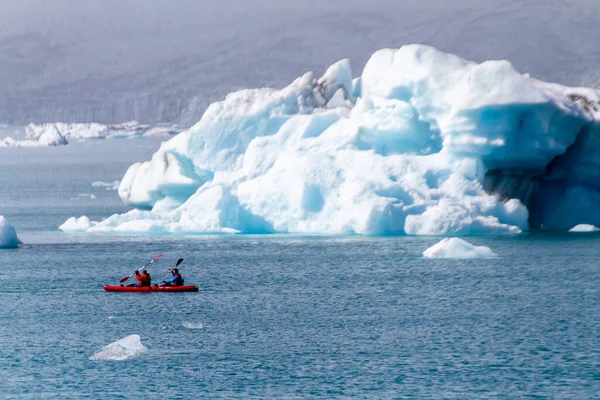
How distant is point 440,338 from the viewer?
26.4 metres

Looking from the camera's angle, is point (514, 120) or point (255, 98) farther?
point (255, 98)

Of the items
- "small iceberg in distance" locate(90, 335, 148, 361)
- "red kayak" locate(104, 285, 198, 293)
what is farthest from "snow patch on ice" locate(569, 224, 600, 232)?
"small iceberg in distance" locate(90, 335, 148, 361)

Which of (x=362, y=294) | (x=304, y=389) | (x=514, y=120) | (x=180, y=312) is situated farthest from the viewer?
(x=514, y=120)

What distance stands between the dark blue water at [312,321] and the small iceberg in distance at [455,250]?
0.38 m

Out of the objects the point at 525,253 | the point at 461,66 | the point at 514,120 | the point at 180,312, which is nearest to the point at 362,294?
the point at 180,312

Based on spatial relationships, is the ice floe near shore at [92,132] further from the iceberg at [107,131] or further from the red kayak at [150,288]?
the red kayak at [150,288]

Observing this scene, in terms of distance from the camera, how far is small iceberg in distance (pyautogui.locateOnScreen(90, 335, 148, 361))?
80.9ft

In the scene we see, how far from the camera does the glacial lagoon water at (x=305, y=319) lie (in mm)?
22750

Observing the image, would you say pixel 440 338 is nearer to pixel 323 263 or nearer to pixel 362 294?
pixel 362 294

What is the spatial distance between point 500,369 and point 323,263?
14.8 m

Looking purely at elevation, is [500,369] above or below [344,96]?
below

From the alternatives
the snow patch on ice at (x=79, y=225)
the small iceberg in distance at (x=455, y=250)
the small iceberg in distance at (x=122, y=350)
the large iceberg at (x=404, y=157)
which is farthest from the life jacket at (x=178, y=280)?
the snow patch on ice at (x=79, y=225)

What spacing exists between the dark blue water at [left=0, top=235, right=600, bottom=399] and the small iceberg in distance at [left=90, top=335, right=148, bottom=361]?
236 millimetres

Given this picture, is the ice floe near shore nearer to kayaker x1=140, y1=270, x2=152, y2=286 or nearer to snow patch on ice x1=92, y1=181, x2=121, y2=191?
snow patch on ice x1=92, y1=181, x2=121, y2=191
